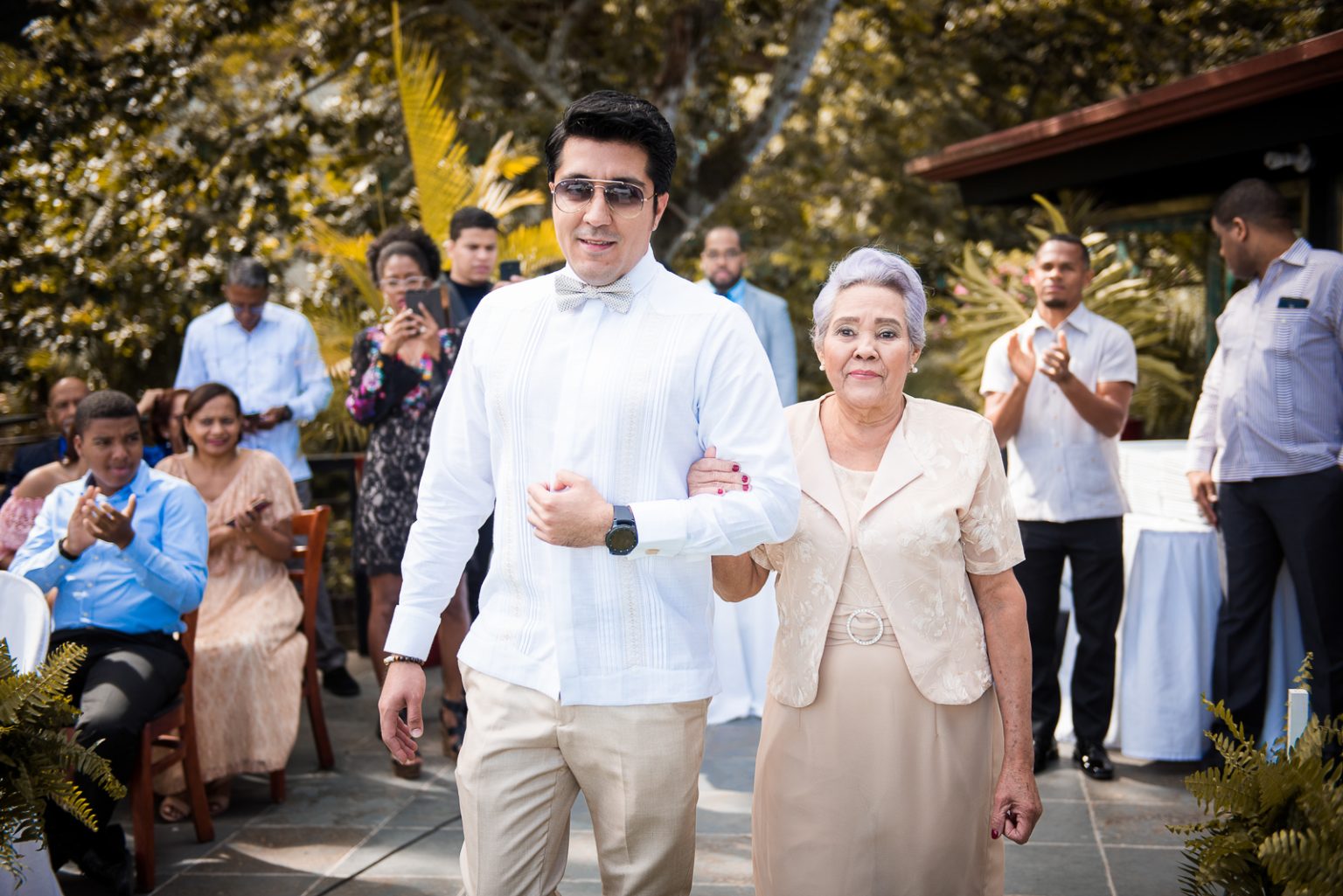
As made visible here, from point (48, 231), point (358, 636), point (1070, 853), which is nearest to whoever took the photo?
point (1070, 853)

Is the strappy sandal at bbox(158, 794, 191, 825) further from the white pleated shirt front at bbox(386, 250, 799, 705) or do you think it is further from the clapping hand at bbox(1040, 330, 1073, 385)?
the clapping hand at bbox(1040, 330, 1073, 385)

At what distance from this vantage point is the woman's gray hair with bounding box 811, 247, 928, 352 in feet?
8.79

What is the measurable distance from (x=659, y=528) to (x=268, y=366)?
5.18 metres

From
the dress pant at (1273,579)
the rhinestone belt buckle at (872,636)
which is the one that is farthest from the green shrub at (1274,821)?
the dress pant at (1273,579)

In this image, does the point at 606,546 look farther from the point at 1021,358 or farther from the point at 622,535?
the point at 1021,358

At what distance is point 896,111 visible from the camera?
16141mm

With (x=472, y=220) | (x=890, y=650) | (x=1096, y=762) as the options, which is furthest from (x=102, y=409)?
(x=1096, y=762)

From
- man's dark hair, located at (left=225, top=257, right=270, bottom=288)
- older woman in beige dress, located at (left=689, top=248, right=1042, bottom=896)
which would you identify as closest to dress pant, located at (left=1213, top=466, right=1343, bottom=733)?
older woman in beige dress, located at (left=689, top=248, right=1042, bottom=896)

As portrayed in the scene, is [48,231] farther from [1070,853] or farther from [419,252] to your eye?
[1070,853]

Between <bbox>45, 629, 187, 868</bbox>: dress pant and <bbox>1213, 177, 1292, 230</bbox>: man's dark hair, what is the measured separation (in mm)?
4284

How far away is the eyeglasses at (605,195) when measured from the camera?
7.55 ft

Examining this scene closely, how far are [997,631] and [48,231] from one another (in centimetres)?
960

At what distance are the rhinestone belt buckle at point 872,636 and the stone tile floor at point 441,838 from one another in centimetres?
171

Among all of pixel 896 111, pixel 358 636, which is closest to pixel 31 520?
pixel 358 636
